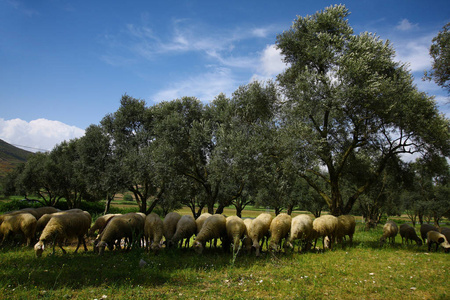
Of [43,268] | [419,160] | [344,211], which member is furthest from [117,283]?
[419,160]

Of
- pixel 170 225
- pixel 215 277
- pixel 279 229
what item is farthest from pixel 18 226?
pixel 279 229

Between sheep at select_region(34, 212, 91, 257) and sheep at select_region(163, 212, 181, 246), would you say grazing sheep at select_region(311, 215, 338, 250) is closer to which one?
sheep at select_region(163, 212, 181, 246)

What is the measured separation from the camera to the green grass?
6254 mm

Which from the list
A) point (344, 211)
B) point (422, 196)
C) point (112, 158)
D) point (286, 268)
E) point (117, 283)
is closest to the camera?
point (117, 283)

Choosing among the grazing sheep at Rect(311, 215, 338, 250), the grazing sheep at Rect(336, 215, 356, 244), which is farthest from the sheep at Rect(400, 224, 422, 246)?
the grazing sheep at Rect(311, 215, 338, 250)

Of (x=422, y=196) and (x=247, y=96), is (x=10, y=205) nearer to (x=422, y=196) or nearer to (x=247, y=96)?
(x=247, y=96)

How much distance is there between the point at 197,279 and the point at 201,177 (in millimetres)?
17172

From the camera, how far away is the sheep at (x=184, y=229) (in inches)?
460

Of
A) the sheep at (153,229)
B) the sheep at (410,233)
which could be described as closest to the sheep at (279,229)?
the sheep at (153,229)

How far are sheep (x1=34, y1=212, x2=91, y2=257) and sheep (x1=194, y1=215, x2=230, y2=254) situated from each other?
5.16 m

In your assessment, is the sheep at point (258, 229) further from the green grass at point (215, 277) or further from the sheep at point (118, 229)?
the sheep at point (118, 229)

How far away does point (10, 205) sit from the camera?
2522cm

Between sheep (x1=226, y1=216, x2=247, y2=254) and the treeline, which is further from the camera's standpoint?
the treeline

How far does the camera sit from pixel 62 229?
388 inches
